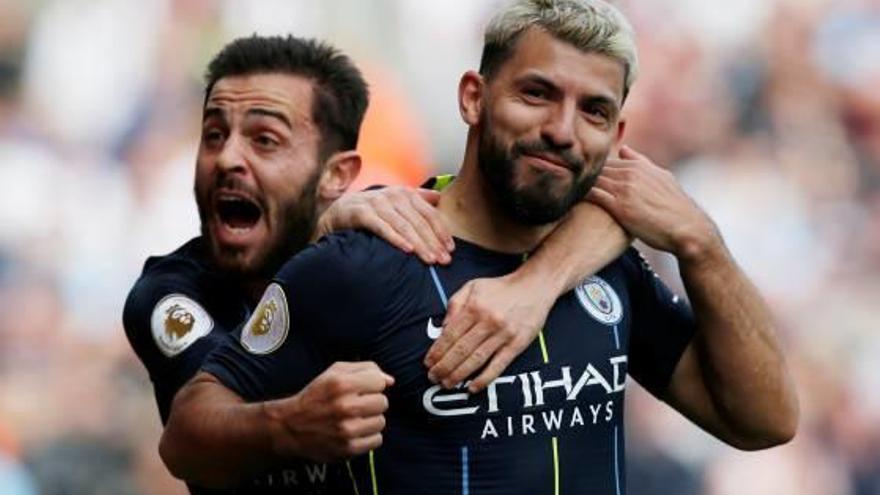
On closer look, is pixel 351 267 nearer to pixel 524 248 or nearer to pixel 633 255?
pixel 524 248

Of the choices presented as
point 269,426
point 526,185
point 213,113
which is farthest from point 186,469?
point 213,113

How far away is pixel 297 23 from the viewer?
29.6 feet

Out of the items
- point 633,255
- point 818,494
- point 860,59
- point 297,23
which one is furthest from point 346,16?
point 633,255

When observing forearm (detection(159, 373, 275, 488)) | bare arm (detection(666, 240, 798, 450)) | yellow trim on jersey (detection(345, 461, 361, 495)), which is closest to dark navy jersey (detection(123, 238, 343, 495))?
yellow trim on jersey (detection(345, 461, 361, 495))

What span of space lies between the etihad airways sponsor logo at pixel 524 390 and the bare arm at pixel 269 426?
326mm

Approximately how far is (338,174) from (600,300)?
1089 mm

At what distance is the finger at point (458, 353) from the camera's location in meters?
3.79

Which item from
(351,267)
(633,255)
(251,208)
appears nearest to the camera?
(351,267)

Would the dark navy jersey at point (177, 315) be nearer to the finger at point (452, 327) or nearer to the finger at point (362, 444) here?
the finger at point (452, 327)

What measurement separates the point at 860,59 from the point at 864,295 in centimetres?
129

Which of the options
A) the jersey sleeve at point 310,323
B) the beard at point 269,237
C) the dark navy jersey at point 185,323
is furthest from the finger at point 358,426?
the beard at point 269,237

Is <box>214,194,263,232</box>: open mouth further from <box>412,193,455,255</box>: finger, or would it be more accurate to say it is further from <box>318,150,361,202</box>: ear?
<box>412,193,455,255</box>: finger

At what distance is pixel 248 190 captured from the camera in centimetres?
484

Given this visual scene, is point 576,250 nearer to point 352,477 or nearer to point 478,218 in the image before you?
point 478,218
